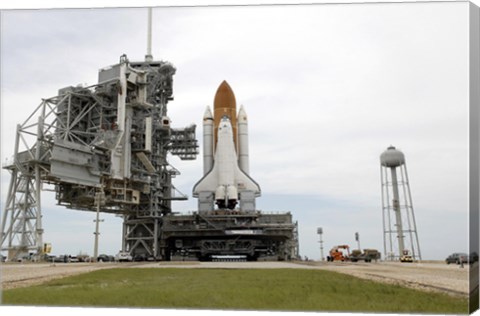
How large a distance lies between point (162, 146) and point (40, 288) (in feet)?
145

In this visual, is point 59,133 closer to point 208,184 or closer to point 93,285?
point 208,184

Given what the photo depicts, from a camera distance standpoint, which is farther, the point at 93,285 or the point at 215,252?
the point at 215,252

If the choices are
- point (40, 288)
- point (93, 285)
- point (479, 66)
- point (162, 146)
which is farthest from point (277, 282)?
point (162, 146)

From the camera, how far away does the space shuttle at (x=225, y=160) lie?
54.2 m

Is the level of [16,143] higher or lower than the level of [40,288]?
higher

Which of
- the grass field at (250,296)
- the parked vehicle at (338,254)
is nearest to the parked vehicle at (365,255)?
the parked vehicle at (338,254)

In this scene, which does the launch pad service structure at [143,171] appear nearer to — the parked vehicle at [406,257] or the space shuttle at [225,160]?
the space shuttle at [225,160]

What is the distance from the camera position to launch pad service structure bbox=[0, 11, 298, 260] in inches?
1866

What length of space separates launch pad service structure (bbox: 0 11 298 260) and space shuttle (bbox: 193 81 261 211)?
0.12m

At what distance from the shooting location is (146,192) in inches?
2211

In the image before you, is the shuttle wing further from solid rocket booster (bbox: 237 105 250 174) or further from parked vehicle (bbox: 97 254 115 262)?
parked vehicle (bbox: 97 254 115 262)

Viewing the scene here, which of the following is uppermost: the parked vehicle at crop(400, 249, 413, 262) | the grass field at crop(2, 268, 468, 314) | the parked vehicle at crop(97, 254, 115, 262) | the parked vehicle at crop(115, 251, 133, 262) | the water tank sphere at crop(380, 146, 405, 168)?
the water tank sphere at crop(380, 146, 405, 168)

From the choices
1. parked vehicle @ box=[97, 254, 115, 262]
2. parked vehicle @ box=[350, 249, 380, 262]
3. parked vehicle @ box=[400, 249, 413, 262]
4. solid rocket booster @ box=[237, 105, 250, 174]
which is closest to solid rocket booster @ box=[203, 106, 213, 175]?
solid rocket booster @ box=[237, 105, 250, 174]

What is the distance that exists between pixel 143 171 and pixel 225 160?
9284 millimetres
